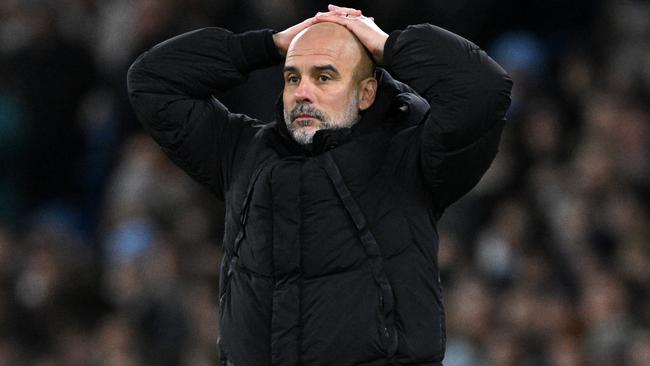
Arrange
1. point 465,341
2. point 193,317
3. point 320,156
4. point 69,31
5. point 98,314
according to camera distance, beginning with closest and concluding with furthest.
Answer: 1. point 320,156
2. point 465,341
3. point 193,317
4. point 98,314
5. point 69,31

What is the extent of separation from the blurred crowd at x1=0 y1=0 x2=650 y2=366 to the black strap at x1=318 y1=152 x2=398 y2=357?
10.7 feet

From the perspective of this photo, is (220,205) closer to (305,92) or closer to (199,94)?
(199,94)

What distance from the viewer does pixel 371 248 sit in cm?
459

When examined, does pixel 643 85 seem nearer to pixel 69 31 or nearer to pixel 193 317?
pixel 193 317

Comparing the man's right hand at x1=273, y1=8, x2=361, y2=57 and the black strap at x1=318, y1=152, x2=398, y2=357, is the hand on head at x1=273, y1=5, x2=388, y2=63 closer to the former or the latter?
the man's right hand at x1=273, y1=8, x2=361, y2=57

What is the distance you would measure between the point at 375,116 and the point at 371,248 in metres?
0.44

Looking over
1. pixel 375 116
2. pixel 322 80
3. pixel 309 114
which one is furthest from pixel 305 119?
pixel 375 116

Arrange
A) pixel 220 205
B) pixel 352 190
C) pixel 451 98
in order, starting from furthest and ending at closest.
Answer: pixel 220 205 < pixel 352 190 < pixel 451 98

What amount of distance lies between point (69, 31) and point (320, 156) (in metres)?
6.86

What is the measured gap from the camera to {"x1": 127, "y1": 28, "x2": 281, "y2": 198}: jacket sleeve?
16.2ft

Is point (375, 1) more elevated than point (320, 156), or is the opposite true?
point (320, 156)

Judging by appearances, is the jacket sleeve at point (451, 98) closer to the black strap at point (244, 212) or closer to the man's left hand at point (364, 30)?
the man's left hand at point (364, 30)

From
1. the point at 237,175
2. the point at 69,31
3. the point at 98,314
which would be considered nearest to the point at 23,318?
the point at 98,314

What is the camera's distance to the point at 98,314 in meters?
9.45
